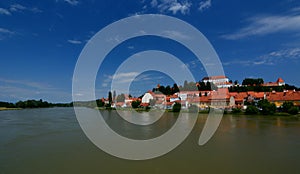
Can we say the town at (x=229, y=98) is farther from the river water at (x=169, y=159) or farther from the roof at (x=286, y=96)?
the river water at (x=169, y=159)

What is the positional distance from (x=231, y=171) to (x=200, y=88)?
155 feet

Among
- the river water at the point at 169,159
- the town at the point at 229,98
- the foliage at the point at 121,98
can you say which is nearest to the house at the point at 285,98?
the town at the point at 229,98

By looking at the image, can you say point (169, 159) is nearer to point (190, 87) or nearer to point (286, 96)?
point (286, 96)

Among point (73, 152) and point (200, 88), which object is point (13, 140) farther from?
point (200, 88)

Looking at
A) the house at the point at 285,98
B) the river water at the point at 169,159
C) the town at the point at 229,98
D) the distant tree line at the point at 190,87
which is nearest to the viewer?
the river water at the point at 169,159

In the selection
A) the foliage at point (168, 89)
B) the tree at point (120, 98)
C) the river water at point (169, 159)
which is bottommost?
the river water at point (169, 159)

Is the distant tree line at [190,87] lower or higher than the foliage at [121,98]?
higher

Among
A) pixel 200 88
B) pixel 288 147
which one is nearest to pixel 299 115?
pixel 288 147

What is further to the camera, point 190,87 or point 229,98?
point 190,87

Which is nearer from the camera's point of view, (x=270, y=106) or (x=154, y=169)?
(x=154, y=169)

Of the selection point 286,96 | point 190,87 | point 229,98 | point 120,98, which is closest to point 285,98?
point 286,96

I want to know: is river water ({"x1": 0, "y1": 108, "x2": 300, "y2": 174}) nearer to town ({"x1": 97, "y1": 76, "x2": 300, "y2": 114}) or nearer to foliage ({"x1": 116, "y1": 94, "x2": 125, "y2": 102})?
town ({"x1": 97, "y1": 76, "x2": 300, "y2": 114})

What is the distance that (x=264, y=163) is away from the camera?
545cm

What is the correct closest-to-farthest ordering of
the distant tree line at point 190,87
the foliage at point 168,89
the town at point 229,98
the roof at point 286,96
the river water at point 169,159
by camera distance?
the river water at point 169,159 → the roof at point 286,96 → the town at point 229,98 → the distant tree line at point 190,87 → the foliage at point 168,89
